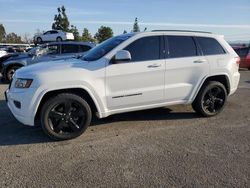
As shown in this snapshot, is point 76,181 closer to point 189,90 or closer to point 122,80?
point 122,80

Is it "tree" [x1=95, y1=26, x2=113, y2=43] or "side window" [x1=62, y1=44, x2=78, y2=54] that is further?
"tree" [x1=95, y1=26, x2=113, y2=43]

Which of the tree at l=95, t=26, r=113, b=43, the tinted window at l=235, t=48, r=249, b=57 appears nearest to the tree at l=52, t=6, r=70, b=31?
the tree at l=95, t=26, r=113, b=43

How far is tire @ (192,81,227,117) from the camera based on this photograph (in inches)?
262

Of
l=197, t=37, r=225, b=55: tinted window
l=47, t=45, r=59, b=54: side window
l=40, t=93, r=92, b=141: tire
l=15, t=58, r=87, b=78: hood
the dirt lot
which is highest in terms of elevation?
l=197, t=37, r=225, b=55: tinted window

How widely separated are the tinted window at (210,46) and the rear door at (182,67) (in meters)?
0.16

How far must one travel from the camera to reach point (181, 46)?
6410 mm

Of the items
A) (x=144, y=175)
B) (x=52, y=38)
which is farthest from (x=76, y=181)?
(x=52, y=38)

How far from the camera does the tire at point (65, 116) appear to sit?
527 centimetres

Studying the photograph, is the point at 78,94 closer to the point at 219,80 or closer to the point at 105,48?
the point at 105,48

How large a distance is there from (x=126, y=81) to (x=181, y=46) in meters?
1.50

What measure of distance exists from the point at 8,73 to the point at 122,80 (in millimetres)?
9033

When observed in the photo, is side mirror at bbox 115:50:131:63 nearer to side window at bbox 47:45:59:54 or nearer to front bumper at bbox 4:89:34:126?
front bumper at bbox 4:89:34:126

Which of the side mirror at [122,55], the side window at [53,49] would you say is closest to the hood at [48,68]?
the side mirror at [122,55]

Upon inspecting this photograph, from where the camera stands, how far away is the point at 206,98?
6.79 metres
